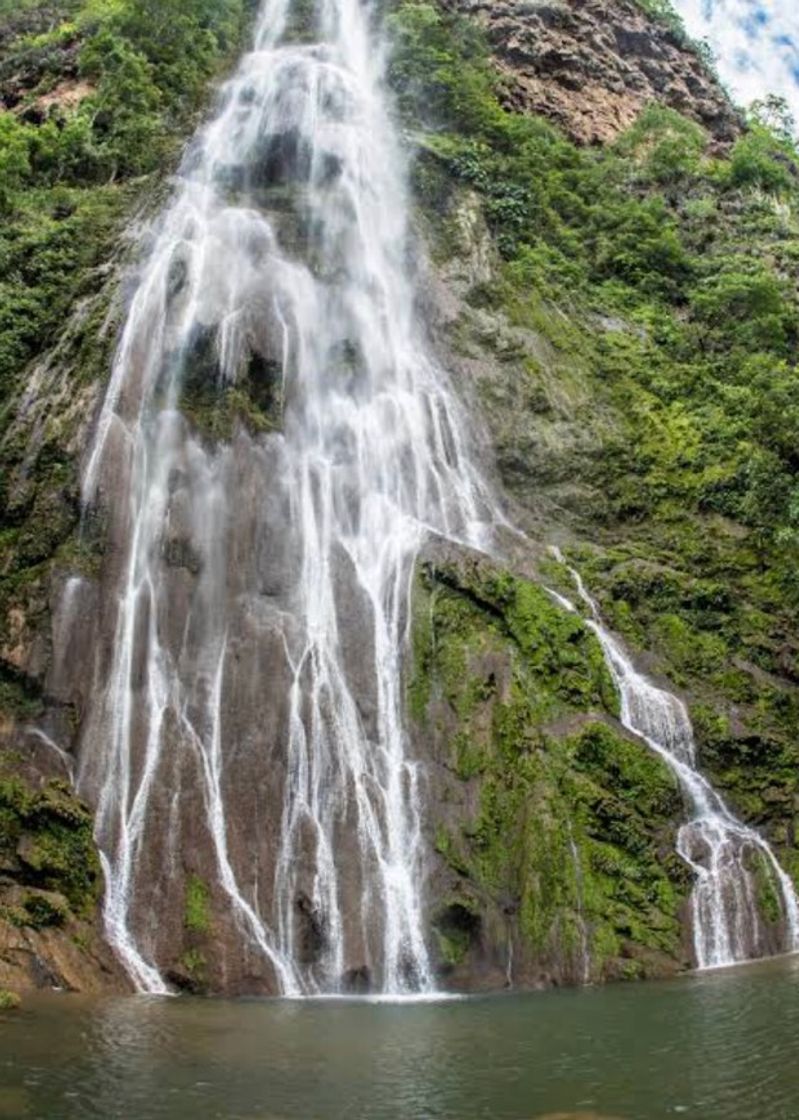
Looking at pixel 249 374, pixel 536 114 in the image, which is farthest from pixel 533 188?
pixel 249 374

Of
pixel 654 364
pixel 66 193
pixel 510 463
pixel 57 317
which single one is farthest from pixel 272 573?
pixel 66 193

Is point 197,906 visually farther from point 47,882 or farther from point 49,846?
point 49,846

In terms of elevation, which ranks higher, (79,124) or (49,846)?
(79,124)

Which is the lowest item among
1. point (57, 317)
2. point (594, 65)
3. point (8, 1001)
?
point (8, 1001)

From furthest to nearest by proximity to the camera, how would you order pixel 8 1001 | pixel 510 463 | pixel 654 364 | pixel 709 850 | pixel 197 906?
pixel 654 364, pixel 510 463, pixel 709 850, pixel 197 906, pixel 8 1001

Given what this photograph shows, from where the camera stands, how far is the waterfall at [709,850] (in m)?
17.6

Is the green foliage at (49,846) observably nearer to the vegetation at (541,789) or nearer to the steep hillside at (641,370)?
the vegetation at (541,789)

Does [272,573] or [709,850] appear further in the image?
[272,573]

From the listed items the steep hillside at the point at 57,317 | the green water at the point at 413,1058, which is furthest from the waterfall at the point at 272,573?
the green water at the point at 413,1058

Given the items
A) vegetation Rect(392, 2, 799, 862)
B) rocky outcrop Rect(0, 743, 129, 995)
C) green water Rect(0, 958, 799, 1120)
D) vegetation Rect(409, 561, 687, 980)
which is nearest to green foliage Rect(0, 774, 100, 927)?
rocky outcrop Rect(0, 743, 129, 995)

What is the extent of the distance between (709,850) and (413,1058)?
905 centimetres

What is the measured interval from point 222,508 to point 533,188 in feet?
69.6

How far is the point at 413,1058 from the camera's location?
1113cm

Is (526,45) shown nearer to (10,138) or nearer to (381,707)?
(10,138)
